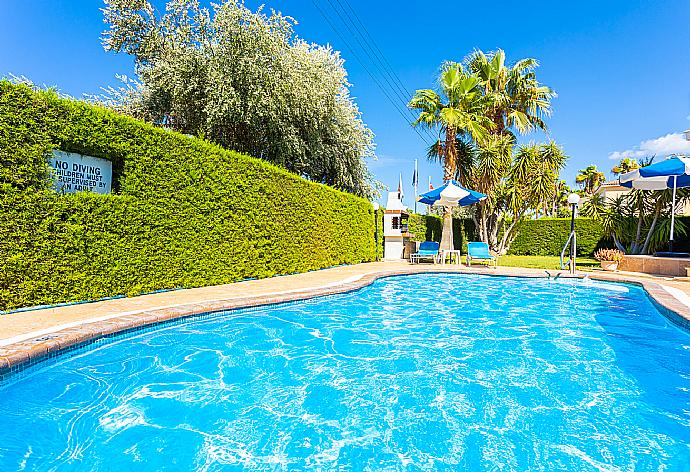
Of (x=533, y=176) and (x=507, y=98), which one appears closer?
(x=533, y=176)

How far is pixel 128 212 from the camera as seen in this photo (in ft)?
23.2

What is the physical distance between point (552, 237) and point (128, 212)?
59.3 feet

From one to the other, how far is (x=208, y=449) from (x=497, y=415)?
2479mm

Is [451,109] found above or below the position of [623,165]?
below

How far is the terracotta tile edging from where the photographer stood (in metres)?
3.93

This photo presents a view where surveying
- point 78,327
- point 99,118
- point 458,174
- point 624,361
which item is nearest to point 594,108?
point 458,174

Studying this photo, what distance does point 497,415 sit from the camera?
11.8 feet

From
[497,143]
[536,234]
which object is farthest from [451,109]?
[536,234]

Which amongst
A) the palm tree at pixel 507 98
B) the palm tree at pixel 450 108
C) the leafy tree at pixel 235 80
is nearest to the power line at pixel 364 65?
the palm tree at pixel 450 108

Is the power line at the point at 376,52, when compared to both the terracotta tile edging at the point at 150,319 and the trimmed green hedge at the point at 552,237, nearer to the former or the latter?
the trimmed green hedge at the point at 552,237

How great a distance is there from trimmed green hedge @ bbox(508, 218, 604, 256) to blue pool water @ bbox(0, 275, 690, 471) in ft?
40.3

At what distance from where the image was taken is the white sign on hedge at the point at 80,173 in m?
6.19

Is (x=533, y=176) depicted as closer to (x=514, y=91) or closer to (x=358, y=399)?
(x=514, y=91)

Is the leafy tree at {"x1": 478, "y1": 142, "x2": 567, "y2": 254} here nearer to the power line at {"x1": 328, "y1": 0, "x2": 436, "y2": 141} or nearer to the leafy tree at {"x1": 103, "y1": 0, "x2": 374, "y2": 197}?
the power line at {"x1": 328, "y1": 0, "x2": 436, "y2": 141}
